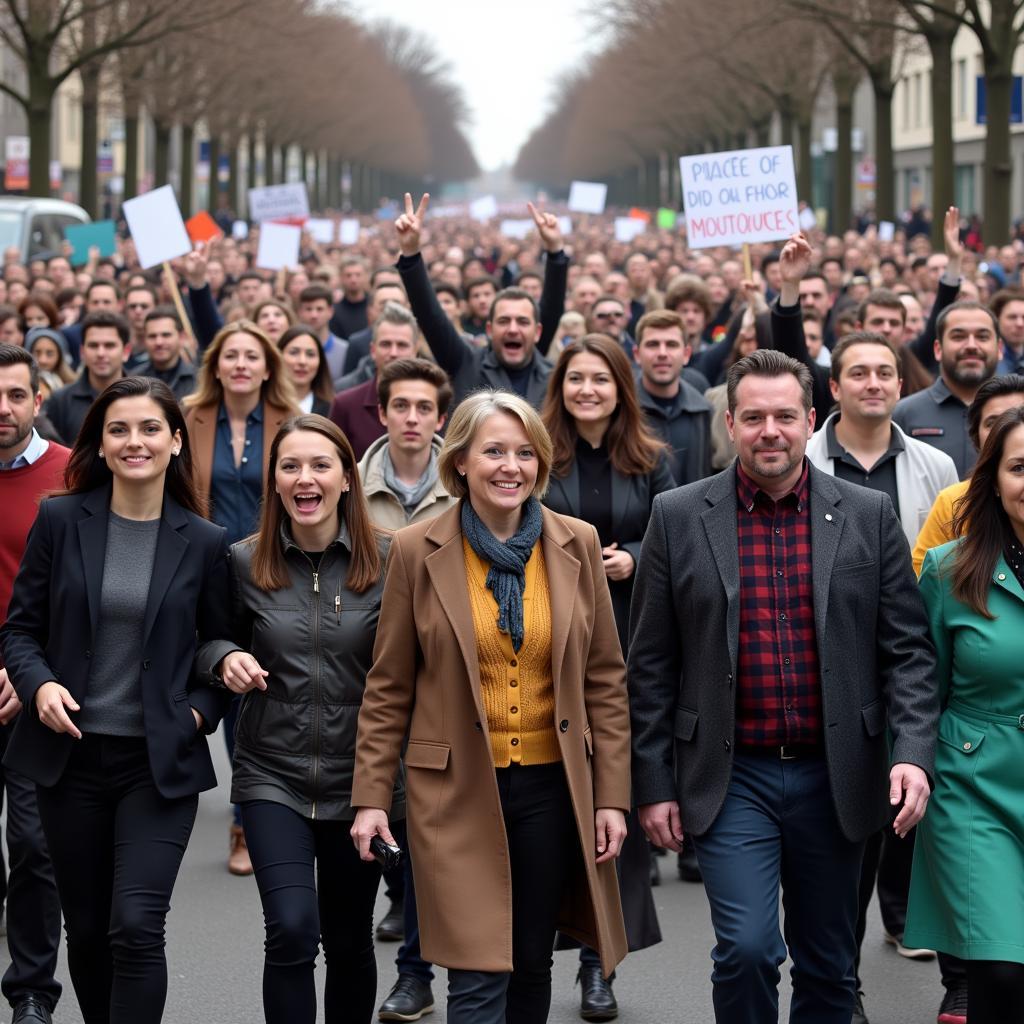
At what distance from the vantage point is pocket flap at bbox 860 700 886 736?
15.6 ft

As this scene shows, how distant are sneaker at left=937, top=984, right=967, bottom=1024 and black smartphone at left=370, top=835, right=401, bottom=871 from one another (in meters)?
2.05

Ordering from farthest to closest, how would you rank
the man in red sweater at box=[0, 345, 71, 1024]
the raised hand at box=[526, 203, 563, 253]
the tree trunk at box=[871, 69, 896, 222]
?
the tree trunk at box=[871, 69, 896, 222] → the raised hand at box=[526, 203, 563, 253] → the man in red sweater at box=[0, 345, 71, 1024]

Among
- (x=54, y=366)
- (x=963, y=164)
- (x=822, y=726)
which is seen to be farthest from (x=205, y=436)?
(x=963, y=164)

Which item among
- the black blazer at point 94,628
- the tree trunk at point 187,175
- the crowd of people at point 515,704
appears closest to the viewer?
the crowd of people at point 515,704

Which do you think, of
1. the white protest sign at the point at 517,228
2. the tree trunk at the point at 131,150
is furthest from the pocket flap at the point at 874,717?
the tree trunk at the point at 131,150

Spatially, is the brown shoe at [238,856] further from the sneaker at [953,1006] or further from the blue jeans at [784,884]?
the blue jeans at [784,884]

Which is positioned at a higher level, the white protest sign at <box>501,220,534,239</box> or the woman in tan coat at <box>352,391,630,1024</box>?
the white protest sign at <box>501,220,534,239</box>

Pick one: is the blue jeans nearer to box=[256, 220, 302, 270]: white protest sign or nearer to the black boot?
the black boot

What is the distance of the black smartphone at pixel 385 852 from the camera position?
185 inches

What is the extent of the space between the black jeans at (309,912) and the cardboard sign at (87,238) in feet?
62.9

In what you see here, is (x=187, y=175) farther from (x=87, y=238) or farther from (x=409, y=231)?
(x=409, y=231)

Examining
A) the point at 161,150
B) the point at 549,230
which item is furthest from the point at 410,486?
the point at 161,150

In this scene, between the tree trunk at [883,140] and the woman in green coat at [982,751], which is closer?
the woman in green coat at [982,751]

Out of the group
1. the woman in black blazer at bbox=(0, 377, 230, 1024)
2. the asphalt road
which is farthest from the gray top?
the asphalt road
